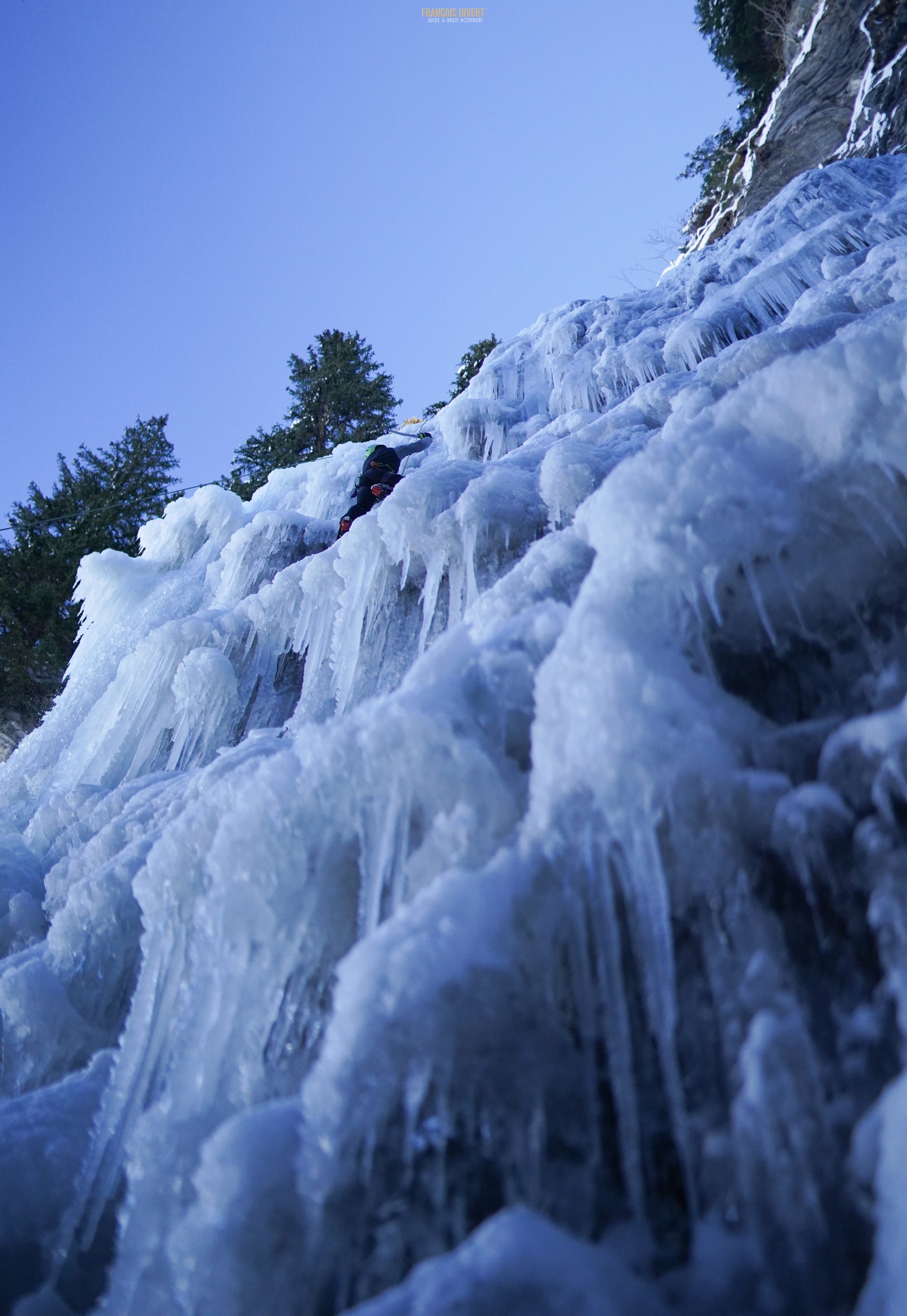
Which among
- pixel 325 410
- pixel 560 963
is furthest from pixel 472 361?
pixel 560 963

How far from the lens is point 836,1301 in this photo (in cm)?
149

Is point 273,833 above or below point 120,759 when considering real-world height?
below

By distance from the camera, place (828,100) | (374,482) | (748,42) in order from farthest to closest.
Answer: (748,42), (828,100), (374,482)

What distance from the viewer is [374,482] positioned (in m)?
7.79

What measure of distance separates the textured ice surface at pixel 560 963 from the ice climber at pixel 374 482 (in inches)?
149

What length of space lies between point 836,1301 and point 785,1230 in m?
0.13

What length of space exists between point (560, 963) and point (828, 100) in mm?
16073

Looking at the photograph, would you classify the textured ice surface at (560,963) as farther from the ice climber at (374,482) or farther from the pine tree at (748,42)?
the pine tree at (748,42)

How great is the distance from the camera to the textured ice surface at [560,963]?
168 centimetres

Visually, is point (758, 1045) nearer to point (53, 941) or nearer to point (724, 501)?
point (724, 501)

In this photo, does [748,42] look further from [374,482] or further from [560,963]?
[560,963]

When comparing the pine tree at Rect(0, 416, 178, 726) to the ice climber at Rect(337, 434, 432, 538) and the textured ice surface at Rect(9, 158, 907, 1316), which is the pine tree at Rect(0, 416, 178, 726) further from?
the textured ice surface at Rect(9, 158, 907, 1316)

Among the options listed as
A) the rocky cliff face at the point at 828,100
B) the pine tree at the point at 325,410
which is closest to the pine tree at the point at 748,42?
the rocky cliff face at the point at 828,100

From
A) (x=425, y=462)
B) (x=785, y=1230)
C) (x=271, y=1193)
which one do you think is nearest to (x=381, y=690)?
(x=271, y=1193)
